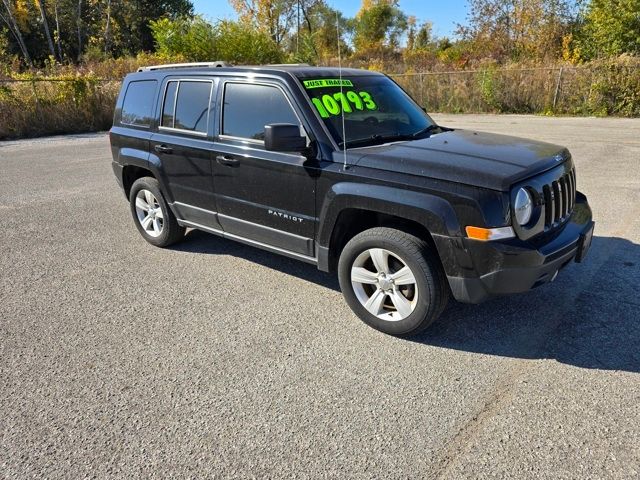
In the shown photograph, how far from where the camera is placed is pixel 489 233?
299 cm

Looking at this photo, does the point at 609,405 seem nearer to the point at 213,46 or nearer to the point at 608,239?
the point at 608,239

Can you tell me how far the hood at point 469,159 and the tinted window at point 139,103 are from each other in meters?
2.70

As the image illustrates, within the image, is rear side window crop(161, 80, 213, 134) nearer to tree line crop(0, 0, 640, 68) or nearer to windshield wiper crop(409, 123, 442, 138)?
windshield wiper crop(409, 123, 442, 138)

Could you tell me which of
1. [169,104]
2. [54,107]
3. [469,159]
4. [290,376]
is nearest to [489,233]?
[469,159]

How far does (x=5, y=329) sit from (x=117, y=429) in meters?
1.79

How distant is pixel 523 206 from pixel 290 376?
1853mm

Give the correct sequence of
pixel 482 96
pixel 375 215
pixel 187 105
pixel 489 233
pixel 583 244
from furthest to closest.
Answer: pixel 482 96
pixel 187 105
pixel 375 215
pixel 583 244
pixel 489 233

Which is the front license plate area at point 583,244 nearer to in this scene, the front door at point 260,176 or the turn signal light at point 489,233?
the turn signal light at point 489,233

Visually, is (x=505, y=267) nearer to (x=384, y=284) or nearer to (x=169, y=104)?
(x=384, y=284)

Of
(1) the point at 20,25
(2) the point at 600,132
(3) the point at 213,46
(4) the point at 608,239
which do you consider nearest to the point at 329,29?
(3) the point at 213,46

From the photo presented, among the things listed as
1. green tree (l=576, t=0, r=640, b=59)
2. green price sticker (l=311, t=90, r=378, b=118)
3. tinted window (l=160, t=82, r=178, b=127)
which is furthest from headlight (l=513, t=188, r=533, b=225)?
green tree (l=576, t=0, r=640, b=59)

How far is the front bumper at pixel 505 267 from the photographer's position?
9.91 ft

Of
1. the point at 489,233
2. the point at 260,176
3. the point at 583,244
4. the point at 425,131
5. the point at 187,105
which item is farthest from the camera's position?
the point at 187,105

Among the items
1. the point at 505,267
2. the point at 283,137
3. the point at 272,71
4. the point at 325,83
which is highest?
the point at 272,71
